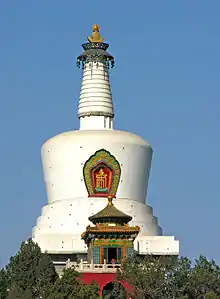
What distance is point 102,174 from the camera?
5109 centimetres

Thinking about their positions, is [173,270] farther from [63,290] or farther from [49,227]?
[49,227]

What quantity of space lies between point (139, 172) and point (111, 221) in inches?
252

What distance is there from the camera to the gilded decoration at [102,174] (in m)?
50.9

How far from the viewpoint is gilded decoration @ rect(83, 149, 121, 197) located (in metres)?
50.9

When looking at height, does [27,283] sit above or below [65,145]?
below

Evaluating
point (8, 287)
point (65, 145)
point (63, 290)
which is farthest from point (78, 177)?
point (63, 290)

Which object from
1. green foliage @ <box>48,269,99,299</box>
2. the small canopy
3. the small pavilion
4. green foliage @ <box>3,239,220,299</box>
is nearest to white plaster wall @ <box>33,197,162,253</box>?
the small canopy

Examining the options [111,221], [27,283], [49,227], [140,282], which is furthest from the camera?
[49,227]

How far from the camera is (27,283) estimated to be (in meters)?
42.2

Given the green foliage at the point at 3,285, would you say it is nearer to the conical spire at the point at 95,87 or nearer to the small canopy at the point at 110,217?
the small canopy at the point at 110,217

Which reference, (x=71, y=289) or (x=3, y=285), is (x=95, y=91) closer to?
(x=3, y=285)

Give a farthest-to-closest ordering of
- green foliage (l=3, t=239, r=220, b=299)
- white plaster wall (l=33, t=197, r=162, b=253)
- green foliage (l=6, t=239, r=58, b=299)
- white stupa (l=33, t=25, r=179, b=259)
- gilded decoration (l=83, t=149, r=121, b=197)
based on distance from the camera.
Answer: gilded decoration (l=83, t=149, r=121, b=197), white stupa (l=33, t=25, r=179, b=259), white plaster wall (l=33, t=197, r=162, b=253), green foliage (l=6, t=239, r=58, b=299), green foliage (l=3, t=239, r=220, b=299)

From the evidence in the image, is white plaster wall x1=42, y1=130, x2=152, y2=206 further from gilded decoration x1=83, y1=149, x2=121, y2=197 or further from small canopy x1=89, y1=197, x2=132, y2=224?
small canopy x1=89, y1=197, x2=132, y2=224

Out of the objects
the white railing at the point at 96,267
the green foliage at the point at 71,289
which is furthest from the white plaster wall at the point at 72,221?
the green foliage at the point at 71,289
